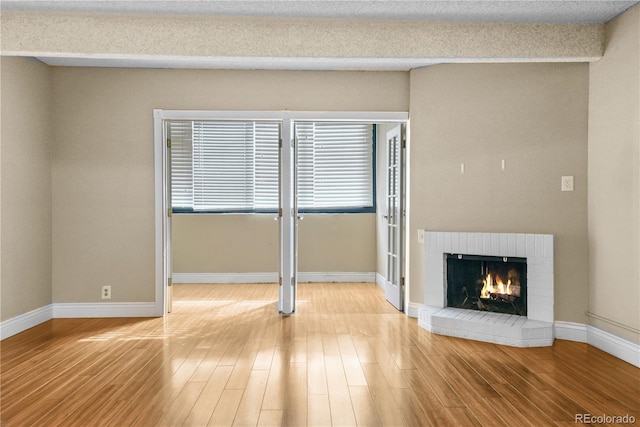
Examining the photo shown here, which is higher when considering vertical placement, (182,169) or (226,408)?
(182,169)

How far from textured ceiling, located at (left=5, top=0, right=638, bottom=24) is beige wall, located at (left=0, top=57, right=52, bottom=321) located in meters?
1.21

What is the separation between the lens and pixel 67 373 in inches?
131

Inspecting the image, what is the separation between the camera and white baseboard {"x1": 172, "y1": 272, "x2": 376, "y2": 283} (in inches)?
285

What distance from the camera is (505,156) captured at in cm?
442

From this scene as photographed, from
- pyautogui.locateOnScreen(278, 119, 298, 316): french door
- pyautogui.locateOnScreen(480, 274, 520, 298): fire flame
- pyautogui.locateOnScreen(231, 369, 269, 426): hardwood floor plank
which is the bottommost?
pyautogui.locateOnScreen(231, 369, 269, 426): hardwood floor plank

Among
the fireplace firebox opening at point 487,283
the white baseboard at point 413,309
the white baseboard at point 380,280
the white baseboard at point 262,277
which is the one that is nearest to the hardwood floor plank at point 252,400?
the white baseboard at point 413,309

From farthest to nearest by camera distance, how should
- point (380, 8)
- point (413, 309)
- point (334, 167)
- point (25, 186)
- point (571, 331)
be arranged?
point (334, 167)
point (413, 309)
point (25, 186)
point (571, 331)
point (380, 8)

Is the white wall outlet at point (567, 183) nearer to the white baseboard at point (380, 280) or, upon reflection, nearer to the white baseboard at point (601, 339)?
the white baseboard at point (601, 339)

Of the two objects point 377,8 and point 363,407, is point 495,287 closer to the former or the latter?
point 363,407

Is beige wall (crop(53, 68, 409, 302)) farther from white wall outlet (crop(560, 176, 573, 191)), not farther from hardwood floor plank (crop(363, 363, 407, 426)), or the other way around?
white wall outlet (crop(560, 176, 573, 191))

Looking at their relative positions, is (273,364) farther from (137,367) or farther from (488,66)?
(488,66)

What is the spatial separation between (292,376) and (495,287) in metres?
2.28

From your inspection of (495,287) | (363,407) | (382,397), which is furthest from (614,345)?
(363,407)

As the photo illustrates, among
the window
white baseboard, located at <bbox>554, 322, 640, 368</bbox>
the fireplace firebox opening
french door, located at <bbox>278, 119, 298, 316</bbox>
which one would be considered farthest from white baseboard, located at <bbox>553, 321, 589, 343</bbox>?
the window
